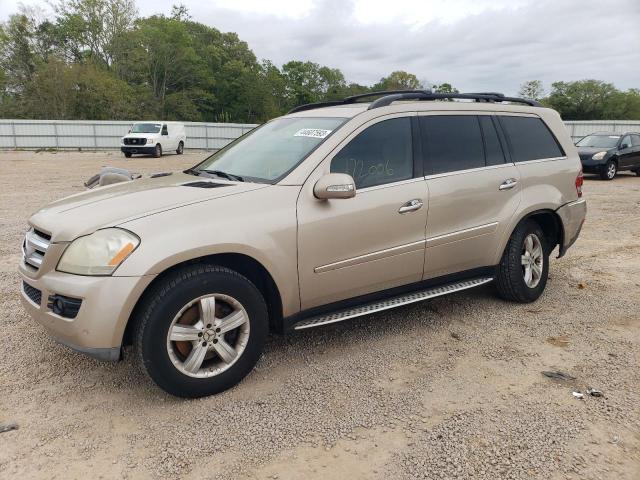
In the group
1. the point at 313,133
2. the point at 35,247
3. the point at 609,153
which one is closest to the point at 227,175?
the point at 313,133

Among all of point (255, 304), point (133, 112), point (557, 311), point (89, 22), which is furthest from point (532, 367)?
point (89, 22)

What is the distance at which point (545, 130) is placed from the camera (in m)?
4.79

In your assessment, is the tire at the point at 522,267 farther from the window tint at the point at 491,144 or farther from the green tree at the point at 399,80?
the green tree at the point at 399,80

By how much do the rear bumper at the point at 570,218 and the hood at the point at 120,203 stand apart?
300 cm

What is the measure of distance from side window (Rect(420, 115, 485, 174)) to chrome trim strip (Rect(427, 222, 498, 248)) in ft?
1.60

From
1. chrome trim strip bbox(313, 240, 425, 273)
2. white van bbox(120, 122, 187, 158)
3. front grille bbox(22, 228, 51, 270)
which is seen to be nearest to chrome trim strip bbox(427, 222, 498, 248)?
chrome trim strip bbox(313, 240, 425, 273)

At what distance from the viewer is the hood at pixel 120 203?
112 inches

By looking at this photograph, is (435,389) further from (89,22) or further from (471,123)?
(89,22)

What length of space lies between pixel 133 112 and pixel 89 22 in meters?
12.6

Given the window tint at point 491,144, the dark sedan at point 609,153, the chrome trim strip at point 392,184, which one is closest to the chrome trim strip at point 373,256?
the chrome trim strip at point 392,184

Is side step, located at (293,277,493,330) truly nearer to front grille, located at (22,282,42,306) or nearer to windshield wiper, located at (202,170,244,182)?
windshield wiper, located at (202,170,244,182)

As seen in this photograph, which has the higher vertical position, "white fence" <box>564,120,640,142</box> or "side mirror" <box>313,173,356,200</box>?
"white fence" <box>564,120,640,142</box>

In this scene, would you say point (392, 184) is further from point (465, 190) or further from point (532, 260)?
point (532, 260)

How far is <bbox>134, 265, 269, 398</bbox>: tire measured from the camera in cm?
277
